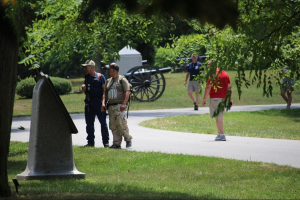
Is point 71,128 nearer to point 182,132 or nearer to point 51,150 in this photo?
point 51,150

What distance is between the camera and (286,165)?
996 centimetres

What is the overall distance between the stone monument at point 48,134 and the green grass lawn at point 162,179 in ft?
0.85

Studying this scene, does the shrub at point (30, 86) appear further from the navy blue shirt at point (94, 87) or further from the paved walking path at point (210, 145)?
the navy blue shirt at point (94, 87)

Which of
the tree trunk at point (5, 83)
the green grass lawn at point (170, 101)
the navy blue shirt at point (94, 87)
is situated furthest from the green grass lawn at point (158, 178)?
the green grass lawn at point (170, 101)

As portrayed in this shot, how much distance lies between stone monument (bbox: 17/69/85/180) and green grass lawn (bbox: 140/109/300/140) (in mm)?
7317

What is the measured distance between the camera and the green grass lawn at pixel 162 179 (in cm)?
761

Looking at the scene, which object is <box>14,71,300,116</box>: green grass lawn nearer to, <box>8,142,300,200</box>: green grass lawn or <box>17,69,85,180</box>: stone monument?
<box>8,142,300,200</box>: green grass lawn

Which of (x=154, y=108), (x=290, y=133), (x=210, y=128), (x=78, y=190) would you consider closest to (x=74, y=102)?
(x=154, y=108)

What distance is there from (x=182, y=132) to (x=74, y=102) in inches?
542

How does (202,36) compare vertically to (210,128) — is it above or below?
above

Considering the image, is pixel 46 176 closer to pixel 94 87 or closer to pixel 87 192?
pixel 87 192

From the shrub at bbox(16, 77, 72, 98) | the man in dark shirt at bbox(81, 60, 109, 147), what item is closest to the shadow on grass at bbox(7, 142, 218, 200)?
the man in dark shirt at bbox(81, 60, 109, 147)

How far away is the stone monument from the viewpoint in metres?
8.73

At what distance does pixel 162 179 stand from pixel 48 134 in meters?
1.88
